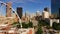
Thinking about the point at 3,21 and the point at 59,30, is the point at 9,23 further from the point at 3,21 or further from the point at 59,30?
the point at 59,30

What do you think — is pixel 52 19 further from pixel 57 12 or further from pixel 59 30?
pixel 59 30

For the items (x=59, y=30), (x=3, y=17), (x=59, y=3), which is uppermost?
(x=59, y=3)

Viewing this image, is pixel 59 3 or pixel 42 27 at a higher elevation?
pixel 59 3

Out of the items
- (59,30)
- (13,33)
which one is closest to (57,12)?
(59,30)

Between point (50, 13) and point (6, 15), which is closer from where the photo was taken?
point (6, 15)

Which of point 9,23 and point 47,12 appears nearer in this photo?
point 9,23

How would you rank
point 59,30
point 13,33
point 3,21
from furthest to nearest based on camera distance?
point 3,21
point 59,30
point 13,33

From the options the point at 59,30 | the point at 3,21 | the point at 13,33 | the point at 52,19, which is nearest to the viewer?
the point at 13,33

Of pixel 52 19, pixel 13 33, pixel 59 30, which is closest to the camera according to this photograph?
pixel 13 33

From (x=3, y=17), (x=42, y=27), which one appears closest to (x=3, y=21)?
(x=3, y=17)
